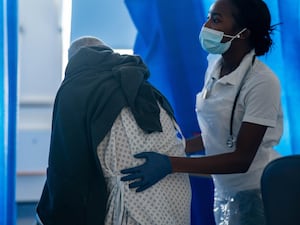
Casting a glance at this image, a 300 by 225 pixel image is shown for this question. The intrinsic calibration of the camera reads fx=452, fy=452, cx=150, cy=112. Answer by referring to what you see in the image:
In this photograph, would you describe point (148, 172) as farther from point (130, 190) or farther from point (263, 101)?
point (263, 101)

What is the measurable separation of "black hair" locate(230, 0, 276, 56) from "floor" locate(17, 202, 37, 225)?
1.31m

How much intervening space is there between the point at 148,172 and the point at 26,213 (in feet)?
3.94

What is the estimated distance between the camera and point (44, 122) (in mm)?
2197

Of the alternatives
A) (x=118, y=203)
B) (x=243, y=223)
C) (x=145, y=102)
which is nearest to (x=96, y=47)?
(x=145, y=102)

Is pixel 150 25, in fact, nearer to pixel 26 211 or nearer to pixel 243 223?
pixel 243 223

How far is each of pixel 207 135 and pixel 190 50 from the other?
38cm

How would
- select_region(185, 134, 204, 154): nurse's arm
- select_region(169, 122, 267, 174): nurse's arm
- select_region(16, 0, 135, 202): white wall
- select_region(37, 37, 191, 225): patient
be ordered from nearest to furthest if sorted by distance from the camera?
select_region(37, 37, 191, 225): patient, select_region(169, 122, 267, 174): nurse's arm, select_region(185, 134, 204, 154): nurse's arm, select_region(16, 0, 135, 202): white wall

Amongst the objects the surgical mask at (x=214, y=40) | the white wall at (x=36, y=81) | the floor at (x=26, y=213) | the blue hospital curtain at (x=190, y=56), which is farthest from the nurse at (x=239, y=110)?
the floor at (x=26, y=213)

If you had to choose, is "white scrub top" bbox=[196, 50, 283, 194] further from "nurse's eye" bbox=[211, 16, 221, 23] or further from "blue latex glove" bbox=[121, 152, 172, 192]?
"blue latex glove" bbox=[121, 152, 172, 192]

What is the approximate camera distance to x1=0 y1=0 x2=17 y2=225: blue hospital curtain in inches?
62.3

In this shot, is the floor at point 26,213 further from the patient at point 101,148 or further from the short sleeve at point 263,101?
the short sleeve at point 263,101

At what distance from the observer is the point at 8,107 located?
5.24ft

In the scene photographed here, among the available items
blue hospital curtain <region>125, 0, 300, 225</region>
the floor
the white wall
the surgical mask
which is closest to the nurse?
the surgical mask

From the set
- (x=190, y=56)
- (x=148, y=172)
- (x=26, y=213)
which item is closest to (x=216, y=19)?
(x=190, y=56)
